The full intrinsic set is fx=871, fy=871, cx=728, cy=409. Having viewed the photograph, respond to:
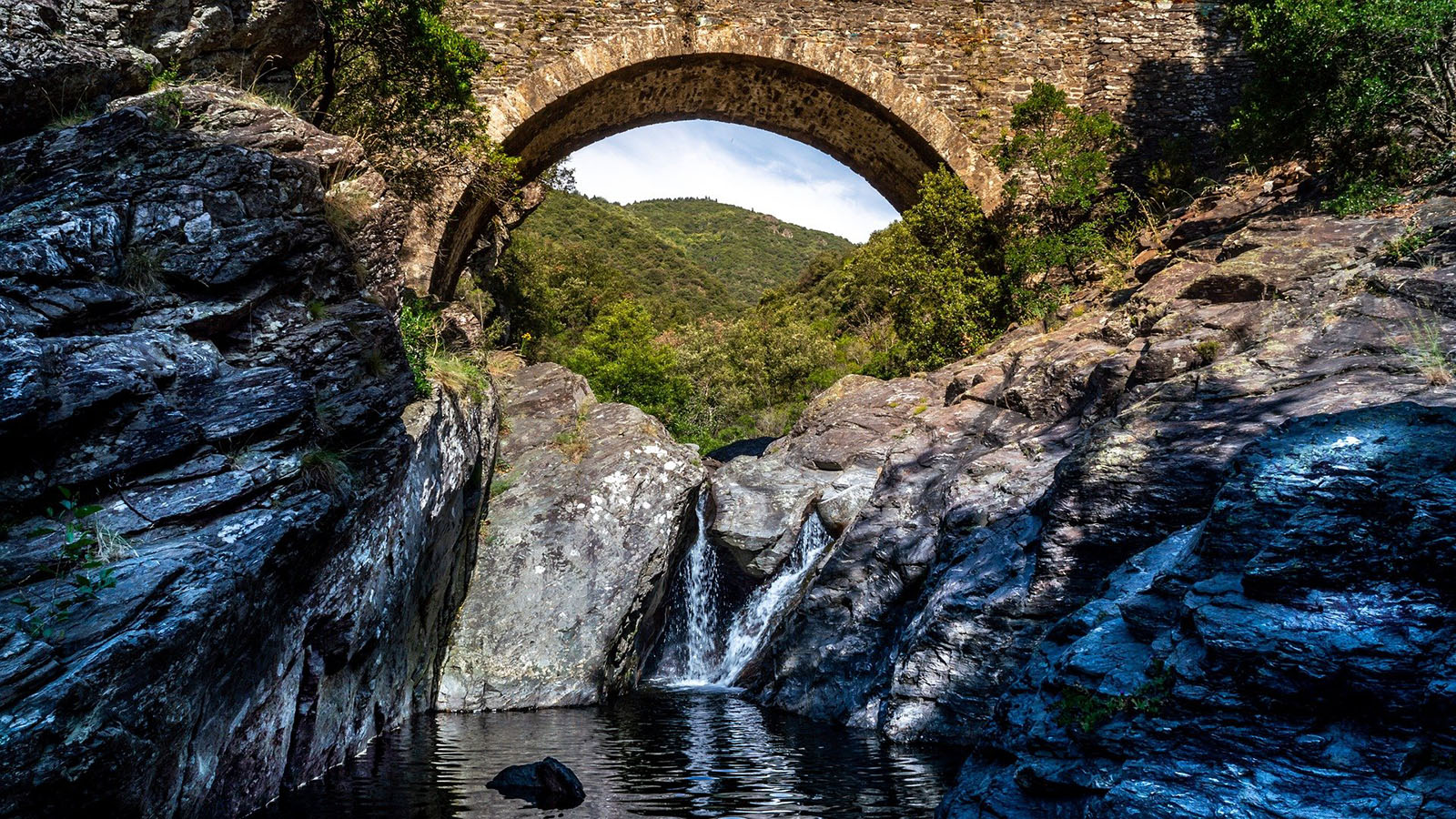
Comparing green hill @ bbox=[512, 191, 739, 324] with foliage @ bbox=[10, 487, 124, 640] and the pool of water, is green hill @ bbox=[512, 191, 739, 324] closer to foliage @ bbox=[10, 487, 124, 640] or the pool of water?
the pool of water

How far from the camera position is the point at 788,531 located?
11.3 meters

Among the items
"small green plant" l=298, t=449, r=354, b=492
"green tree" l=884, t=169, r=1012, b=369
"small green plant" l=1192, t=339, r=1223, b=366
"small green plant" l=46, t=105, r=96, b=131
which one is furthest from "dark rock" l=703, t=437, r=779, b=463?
"small green plant" l=46, t=105, r=96, b=131

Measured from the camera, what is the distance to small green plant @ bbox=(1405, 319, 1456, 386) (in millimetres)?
5113

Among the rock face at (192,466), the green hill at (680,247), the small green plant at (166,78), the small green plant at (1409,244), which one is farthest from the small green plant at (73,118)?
the green hill at (680,247)

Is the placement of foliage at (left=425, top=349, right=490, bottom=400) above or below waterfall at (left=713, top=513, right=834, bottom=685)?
above

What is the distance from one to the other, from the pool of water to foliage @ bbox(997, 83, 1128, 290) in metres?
8.06

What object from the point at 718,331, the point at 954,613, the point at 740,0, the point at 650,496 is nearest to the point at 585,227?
the point at 718,331

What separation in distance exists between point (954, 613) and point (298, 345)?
4.91m

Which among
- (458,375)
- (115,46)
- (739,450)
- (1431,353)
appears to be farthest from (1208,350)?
(739,450)

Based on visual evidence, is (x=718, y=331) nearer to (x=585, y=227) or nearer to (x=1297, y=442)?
(x=585, y=227)

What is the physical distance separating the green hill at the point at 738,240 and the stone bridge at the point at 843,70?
4901 centimetres

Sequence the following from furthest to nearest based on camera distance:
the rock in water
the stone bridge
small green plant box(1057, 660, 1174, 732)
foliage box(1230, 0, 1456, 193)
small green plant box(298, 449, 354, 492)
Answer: the stone bridge, foliage box(1230, 0, 1456, 193), small green plant box(298, 449, 354, 492), the rock in water, small green plant box(1057, 660, 1174, 732)

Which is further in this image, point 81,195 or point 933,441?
point 933,441

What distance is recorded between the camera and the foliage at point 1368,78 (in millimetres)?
8648
